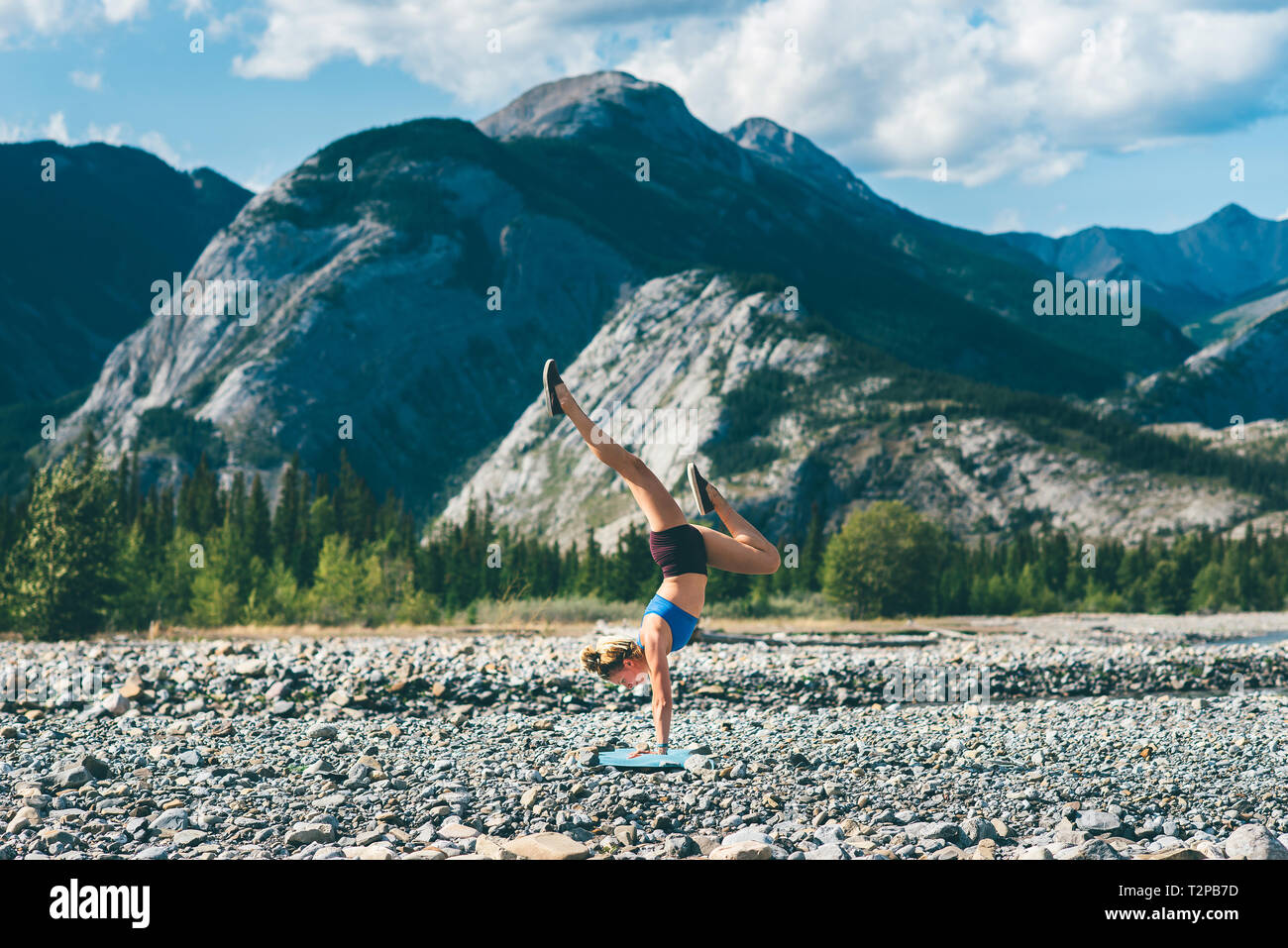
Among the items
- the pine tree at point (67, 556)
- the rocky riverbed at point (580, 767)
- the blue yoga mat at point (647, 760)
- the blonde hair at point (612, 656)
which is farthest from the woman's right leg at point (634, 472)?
the pine tree at point (67, 556)

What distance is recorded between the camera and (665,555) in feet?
25.4

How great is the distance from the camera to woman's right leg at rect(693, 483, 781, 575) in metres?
7.67

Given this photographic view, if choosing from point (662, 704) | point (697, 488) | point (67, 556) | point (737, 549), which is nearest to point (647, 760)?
point (662, 704)

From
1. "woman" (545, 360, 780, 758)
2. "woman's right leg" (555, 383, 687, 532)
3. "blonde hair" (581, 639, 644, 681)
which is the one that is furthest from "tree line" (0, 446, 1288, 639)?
"woman's right leg" (555, 383, 687, 532)

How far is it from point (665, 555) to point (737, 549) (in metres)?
0.57

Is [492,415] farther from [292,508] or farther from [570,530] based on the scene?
[292,508]

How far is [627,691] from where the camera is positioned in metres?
21.5

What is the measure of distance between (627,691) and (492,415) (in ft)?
582

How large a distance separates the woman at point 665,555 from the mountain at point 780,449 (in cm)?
10255

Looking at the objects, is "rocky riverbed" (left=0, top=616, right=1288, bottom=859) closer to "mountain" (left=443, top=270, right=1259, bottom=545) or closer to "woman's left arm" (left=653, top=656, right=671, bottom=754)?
"woman's left arm" (left=653, top=656, right=671, bottom=754)

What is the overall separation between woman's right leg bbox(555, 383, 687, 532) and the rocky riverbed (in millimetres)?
3584

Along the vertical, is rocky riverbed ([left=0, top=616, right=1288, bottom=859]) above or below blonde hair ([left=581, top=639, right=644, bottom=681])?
below

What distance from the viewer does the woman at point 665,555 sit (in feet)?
24.5

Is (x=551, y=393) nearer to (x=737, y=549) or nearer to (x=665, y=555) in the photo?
(x=665, y=555)
